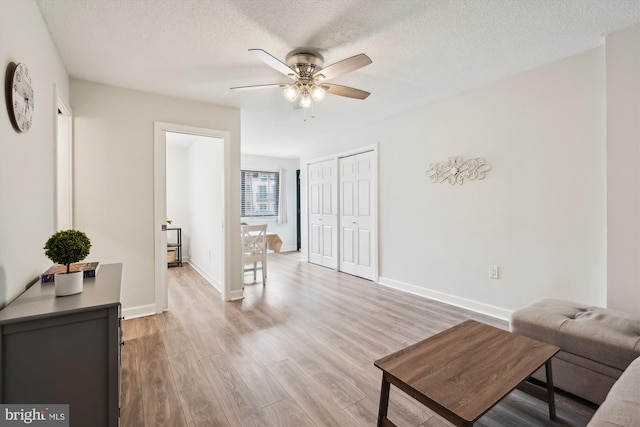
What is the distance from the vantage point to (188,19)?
1.96 metres

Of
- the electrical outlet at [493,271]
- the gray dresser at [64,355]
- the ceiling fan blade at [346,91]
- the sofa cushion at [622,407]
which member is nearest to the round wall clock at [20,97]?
the gray dresser at [64,355]

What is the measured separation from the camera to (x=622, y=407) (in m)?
1.03

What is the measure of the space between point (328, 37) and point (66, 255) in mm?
2192

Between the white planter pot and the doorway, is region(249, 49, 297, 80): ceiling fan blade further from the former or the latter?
the doorway

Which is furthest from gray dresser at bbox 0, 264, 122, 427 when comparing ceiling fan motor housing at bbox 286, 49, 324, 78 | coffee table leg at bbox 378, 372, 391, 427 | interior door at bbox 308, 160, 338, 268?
interior door at bbox 308, 160, 338, 268

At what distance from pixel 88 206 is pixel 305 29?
2.71 metres

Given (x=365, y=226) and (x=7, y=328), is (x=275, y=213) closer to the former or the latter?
(x=365, y=226)

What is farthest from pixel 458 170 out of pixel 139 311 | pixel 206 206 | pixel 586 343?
pixel 139 311

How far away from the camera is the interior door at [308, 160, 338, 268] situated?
5.38m

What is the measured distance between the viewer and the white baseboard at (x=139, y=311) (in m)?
3.06

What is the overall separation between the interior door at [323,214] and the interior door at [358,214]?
212 mm

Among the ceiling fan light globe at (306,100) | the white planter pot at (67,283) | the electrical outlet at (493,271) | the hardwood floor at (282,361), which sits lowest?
the hardwood floor at (282,361)

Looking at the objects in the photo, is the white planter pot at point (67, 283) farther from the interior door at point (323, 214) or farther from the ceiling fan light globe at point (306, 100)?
the interior door at point (323, 214)

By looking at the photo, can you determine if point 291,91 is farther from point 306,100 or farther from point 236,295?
point 236,295
